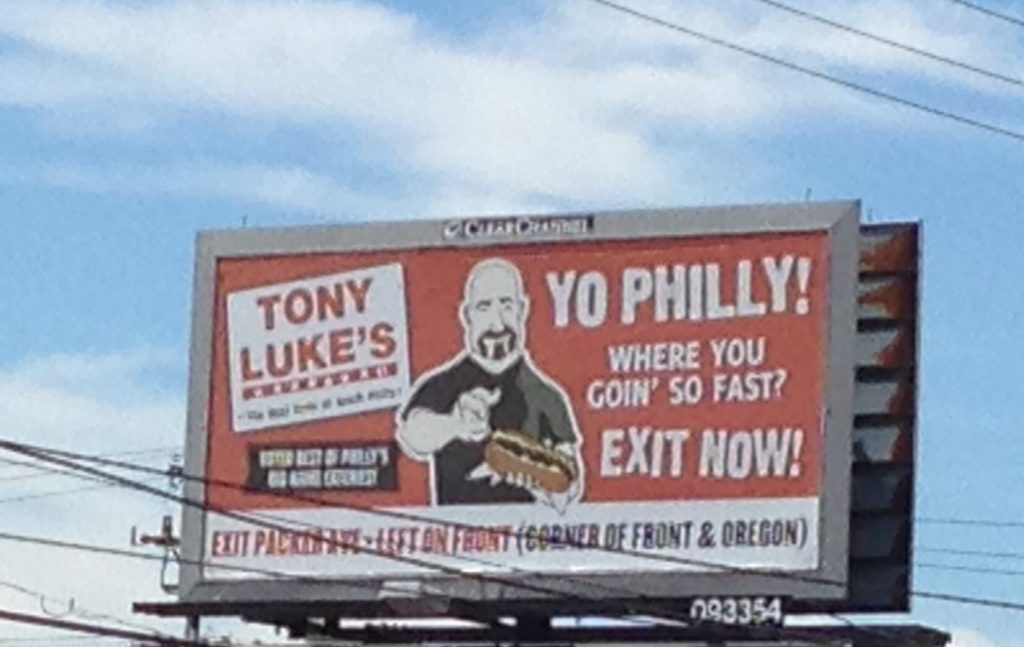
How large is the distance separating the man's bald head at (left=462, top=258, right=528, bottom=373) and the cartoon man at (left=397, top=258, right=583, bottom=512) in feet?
0.04

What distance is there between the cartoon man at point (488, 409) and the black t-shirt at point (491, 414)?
0.01 meters

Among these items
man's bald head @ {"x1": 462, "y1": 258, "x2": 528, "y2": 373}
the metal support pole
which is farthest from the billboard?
the metal support pole

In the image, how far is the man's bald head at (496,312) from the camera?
40969 mm

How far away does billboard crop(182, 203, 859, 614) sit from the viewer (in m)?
39.2

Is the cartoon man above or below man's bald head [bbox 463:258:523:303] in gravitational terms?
below

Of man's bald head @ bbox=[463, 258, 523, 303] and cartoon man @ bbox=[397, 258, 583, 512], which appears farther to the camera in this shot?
man's bald head @ bbox=[463, 258, 523, 303]

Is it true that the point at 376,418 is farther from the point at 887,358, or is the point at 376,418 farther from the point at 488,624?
the point at 887,358

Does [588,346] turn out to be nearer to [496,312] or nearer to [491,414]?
[496,312]

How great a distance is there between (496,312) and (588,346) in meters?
1.19

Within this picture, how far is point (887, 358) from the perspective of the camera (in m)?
39.5

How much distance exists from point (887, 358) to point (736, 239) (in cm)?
208

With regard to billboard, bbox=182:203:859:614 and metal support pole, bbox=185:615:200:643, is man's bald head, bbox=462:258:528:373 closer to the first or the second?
billboard, bbox=182:203:859:614

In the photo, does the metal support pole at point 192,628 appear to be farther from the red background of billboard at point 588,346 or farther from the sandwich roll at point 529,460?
the sandwich roll at point 529,460

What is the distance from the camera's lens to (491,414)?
1626 inches
